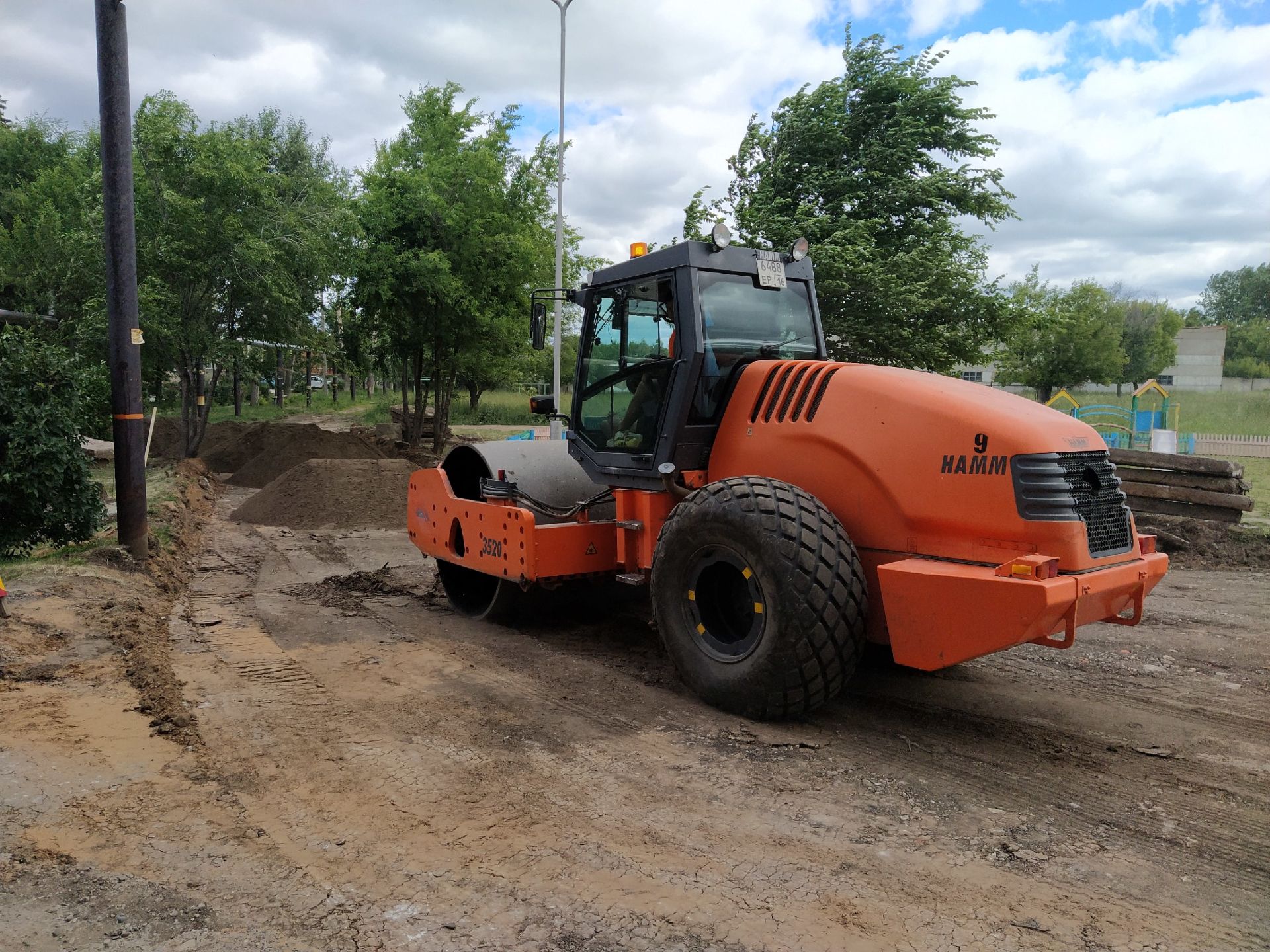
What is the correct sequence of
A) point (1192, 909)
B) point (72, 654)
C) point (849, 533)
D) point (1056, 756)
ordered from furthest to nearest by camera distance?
point (72, 654) < point (849, 533) < point (1056, 756) < point (1192, 909)

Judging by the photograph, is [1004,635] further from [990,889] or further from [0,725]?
[0,725]

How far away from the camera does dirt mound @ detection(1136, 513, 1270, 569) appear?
984 cm

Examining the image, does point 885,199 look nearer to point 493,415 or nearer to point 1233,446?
point 1233,446

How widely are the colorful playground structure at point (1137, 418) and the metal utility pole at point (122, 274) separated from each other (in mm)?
17388

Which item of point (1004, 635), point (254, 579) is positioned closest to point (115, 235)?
point (254, 579)

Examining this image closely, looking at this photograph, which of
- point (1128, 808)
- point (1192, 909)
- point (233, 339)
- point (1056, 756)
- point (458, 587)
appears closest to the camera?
point (1192, 909)

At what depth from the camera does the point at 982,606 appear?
4.08m

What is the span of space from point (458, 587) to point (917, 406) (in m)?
4.91

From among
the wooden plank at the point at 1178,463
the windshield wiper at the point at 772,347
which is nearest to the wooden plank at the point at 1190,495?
the wooden plank at the point at 1178,463

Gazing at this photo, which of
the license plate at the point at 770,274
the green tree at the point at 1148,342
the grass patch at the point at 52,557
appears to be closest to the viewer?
the license plate at the point at 770,274

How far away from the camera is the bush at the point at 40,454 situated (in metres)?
8.23

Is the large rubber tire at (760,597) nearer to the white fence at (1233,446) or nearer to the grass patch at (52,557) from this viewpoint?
the grass patch at (52,557)

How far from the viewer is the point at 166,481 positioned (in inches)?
585

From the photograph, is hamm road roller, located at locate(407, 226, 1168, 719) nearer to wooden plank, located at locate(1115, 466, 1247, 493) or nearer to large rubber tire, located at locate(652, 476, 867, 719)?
large rubber tire, located at locate(652, 476, 867, 719)
